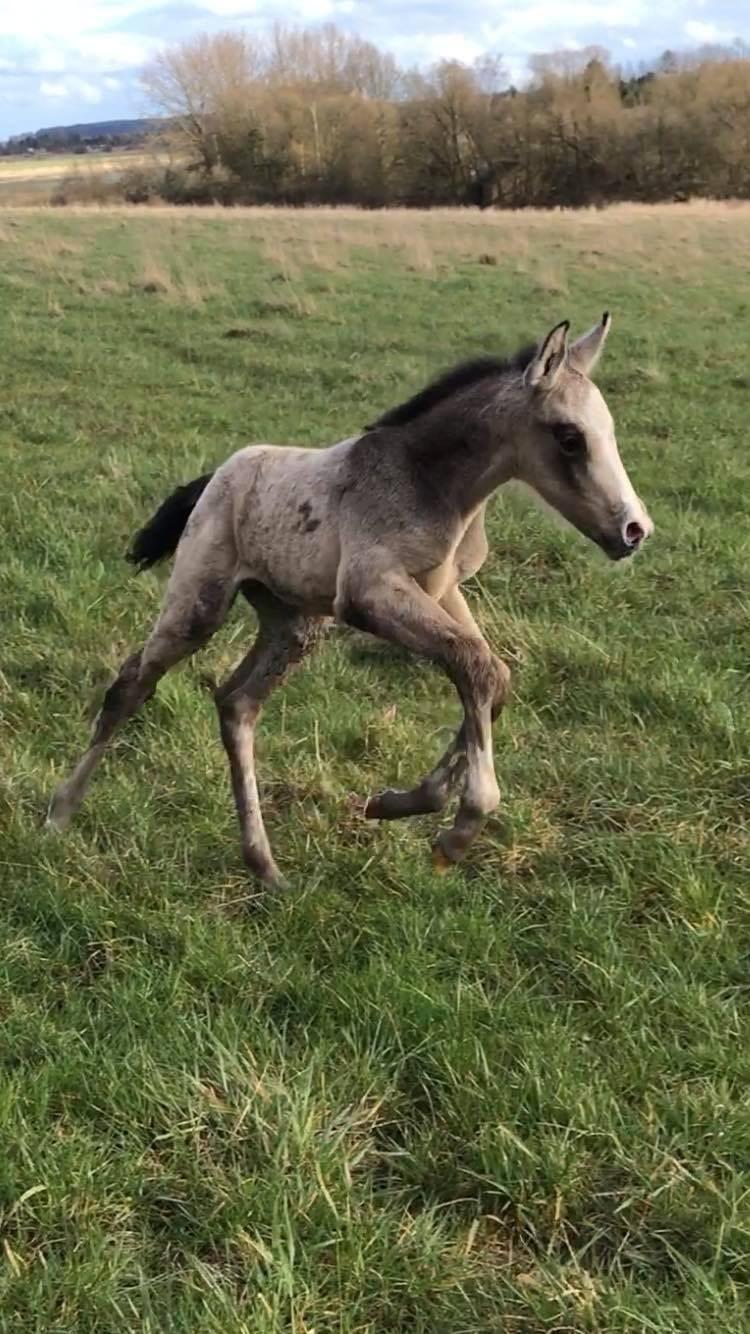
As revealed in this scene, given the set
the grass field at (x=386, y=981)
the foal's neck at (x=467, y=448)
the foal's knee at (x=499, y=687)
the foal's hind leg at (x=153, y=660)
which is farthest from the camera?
the foal's hind leg at (x=153, y=660)

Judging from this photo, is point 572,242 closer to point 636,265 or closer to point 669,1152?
point 636,265

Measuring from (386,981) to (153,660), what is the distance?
1.56 metres

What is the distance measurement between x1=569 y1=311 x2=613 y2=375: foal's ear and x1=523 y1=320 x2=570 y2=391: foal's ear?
0.16 meters

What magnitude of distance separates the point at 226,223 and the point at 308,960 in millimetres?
34395

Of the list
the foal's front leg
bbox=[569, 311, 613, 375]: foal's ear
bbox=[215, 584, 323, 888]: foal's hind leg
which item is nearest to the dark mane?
bbox=[569, 311, 613, 375]: foal's ear

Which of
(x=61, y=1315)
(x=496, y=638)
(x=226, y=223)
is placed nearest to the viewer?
(x=61, y=1315)

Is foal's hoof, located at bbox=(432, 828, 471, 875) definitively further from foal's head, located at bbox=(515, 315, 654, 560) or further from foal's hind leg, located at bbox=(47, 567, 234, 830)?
foal's hind leg, located at bbox=(47, 567, 234, 830)

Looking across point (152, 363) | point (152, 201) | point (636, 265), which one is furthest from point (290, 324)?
point (152, 201)

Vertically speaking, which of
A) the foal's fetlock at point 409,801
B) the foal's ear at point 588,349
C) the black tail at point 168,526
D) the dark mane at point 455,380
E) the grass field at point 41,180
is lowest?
the foal's fetlock at point 409,801

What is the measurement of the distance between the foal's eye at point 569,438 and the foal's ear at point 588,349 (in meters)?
0.26

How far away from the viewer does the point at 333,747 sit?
5.05 meters

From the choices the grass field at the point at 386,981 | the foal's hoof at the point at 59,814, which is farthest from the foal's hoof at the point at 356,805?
the foal's hoof at the point at 59,814

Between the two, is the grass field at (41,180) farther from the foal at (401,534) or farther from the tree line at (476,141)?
the foal at (401,534)

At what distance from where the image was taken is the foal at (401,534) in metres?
3.24
